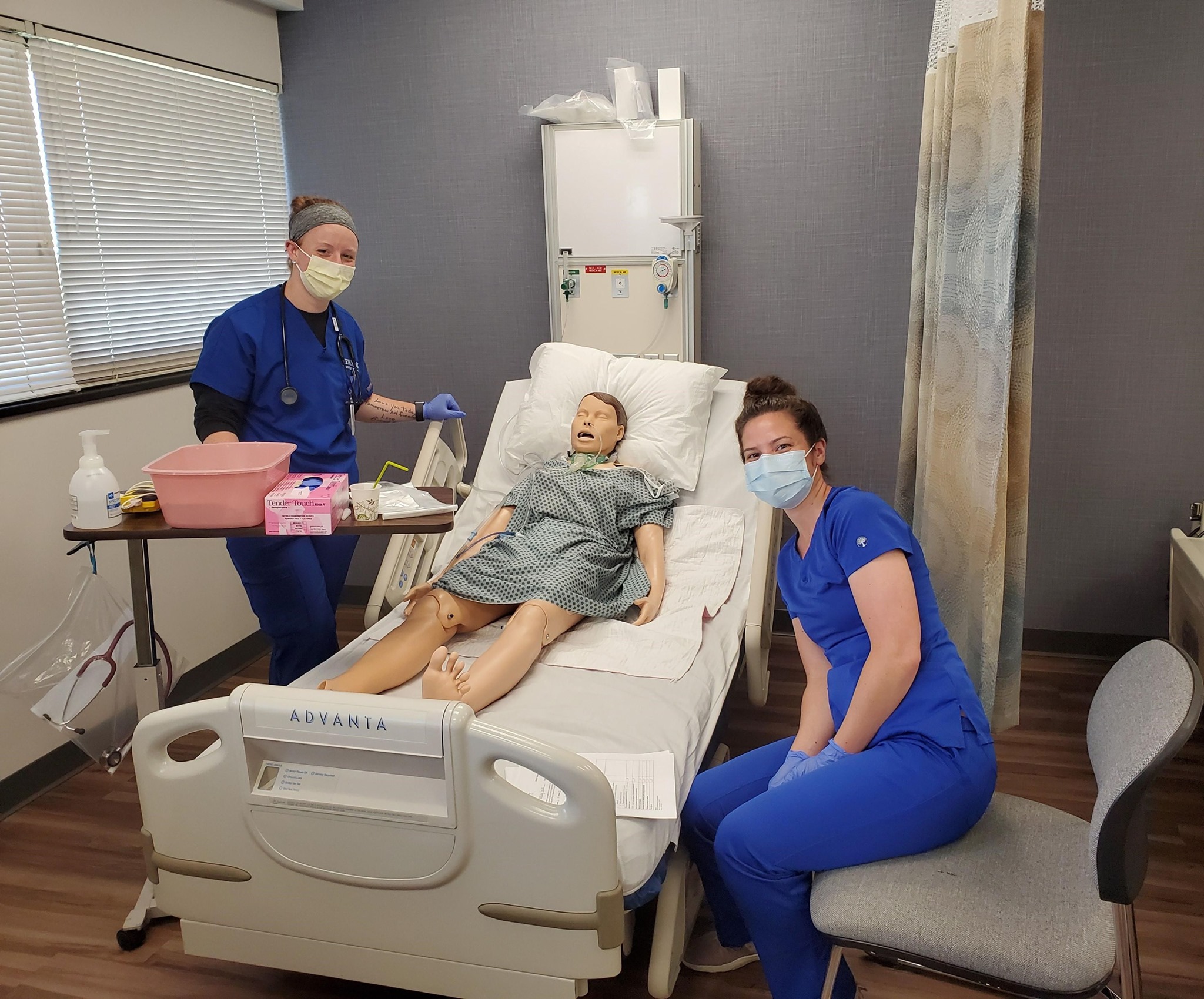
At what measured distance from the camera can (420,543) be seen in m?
2.96

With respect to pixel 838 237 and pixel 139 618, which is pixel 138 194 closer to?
pixel 139 618

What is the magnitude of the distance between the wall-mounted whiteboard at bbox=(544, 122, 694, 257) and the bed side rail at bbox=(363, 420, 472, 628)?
0.87m

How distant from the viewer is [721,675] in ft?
7.50

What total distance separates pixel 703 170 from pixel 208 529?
7.51ft

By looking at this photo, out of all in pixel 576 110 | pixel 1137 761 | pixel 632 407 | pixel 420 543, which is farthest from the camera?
pixel 576 110

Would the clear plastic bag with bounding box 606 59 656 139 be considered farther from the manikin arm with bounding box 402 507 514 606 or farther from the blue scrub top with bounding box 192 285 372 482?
the manikin arm with bounding box 402 507 514 606

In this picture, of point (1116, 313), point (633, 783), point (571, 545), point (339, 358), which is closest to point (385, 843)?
point (633, 783)

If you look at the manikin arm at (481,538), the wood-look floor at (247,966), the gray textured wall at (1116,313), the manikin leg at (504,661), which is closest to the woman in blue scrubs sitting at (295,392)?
the manikin arm at (481,538)

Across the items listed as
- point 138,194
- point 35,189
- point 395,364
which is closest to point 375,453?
point 395,364

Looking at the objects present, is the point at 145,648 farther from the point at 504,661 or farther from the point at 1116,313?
the point at 1116,313

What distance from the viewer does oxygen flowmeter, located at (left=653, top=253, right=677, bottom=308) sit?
11.0 ft

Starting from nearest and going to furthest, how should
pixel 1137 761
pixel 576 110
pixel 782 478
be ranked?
pixel 1137 761
pixel 782 478
pixel 576 110

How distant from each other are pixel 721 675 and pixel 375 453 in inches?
88.4

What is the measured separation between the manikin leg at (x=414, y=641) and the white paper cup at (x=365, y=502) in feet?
1.21
